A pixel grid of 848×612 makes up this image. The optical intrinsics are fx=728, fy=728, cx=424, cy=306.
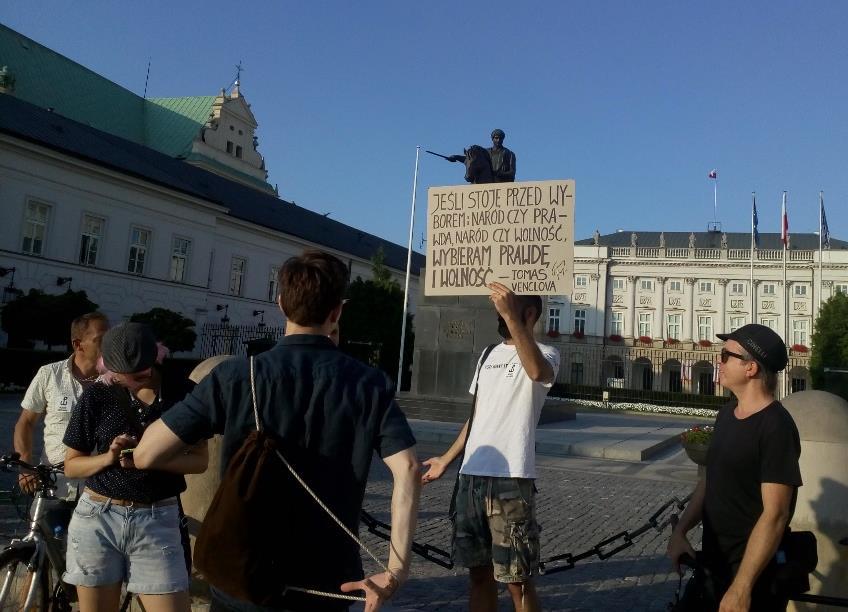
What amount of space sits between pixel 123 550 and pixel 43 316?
25.1 m

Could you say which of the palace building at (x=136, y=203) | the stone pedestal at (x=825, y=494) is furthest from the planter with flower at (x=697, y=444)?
the palace building at (x=136, y=203)

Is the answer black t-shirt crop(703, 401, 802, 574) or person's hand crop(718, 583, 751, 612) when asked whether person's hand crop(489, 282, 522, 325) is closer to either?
black t-shirt crop(703, 401, 802, 574)

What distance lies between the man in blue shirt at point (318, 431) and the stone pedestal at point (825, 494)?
2520 mm

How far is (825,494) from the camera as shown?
363cm

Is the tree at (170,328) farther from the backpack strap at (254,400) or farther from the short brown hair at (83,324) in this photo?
the backpack strap at (254,400)

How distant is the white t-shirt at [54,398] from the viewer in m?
4.00

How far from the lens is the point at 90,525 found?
9.06 ft

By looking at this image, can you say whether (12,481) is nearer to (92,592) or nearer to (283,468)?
(92,592)

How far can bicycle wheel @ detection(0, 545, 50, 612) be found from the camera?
3135 millimetres

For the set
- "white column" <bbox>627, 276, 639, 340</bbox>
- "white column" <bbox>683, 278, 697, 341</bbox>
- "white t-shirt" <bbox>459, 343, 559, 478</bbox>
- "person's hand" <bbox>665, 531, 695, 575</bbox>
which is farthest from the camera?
"white column" <bbox>627, 276, 639, 340</bbox>

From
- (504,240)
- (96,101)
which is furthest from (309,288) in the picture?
(96,101)

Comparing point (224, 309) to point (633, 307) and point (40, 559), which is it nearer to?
point (40, 559)

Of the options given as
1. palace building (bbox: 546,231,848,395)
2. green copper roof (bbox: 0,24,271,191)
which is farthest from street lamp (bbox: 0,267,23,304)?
palace building (bbox: 546,231,848,395)

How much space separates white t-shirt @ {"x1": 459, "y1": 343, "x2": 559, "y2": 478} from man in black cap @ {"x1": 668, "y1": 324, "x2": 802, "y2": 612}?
81 cm
